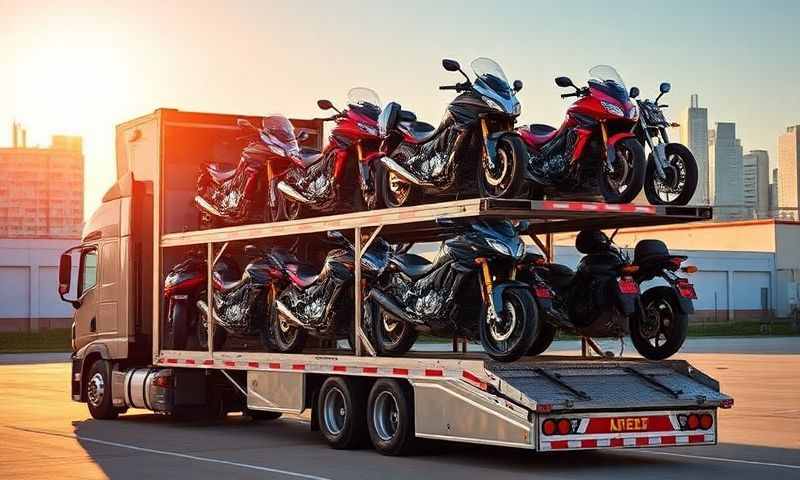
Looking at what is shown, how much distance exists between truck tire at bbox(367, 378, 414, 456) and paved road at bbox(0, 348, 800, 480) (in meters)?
0.16

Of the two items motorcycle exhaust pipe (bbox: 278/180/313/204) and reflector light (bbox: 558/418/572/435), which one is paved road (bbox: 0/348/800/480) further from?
motorcycle exhaust pipe (bbox: 278/180/313/204)

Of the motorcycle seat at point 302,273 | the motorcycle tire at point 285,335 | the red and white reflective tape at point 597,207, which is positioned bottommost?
the motorcycle tire at point 285,335

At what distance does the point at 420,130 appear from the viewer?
15117mm

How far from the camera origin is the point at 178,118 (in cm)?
1967

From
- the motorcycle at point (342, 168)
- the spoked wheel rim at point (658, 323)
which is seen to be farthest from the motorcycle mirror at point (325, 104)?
the spoked wheel rim at point (658, 323)

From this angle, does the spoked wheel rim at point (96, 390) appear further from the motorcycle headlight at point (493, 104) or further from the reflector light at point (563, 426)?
the reflector light at point (563, 426)

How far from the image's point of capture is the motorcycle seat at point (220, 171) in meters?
18.8

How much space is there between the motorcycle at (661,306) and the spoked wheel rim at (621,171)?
4.27 ft

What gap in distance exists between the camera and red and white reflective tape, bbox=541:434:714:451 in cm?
1256

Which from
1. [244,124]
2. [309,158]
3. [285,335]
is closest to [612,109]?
[309,158]

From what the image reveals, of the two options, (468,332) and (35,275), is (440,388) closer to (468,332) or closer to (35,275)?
(468,332)

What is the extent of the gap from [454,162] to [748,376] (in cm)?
1683

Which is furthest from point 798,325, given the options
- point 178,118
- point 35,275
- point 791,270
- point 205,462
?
point 205,462

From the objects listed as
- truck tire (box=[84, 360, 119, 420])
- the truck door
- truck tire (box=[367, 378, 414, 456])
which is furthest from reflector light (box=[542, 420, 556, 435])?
the truck door
